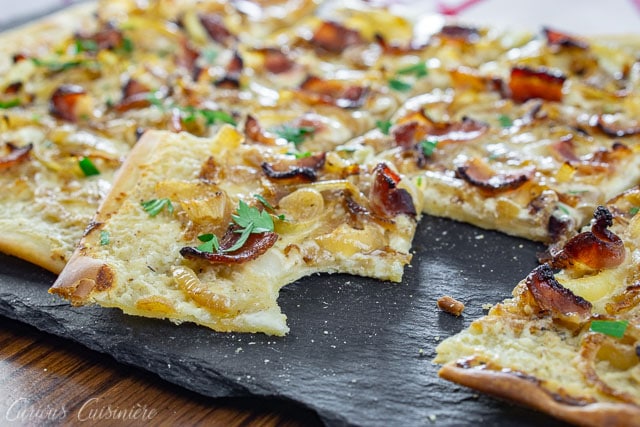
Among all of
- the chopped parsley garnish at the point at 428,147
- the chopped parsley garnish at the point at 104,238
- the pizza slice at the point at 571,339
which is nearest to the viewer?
the pizza slice at the point at 571,339

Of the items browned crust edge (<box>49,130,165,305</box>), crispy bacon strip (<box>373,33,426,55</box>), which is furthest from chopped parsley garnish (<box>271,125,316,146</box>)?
crispy bacon strip (<box>373,33,426,55</box>)

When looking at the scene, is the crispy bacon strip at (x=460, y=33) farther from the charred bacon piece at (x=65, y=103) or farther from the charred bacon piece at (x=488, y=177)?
the charred bacon piece at (x=65, y=103)

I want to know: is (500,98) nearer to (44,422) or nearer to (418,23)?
(418,23)

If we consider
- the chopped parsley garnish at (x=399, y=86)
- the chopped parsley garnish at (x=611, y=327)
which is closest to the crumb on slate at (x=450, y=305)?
the chopped parsley garnish at (x=611, y=327)

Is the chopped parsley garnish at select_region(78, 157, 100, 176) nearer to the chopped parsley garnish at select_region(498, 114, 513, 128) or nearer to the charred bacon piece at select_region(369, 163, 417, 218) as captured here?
the charred bacon piece at select_region(369, 163, 417, 218)

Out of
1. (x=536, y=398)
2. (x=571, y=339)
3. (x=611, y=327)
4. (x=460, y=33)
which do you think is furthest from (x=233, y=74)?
(x=536, y=398)
